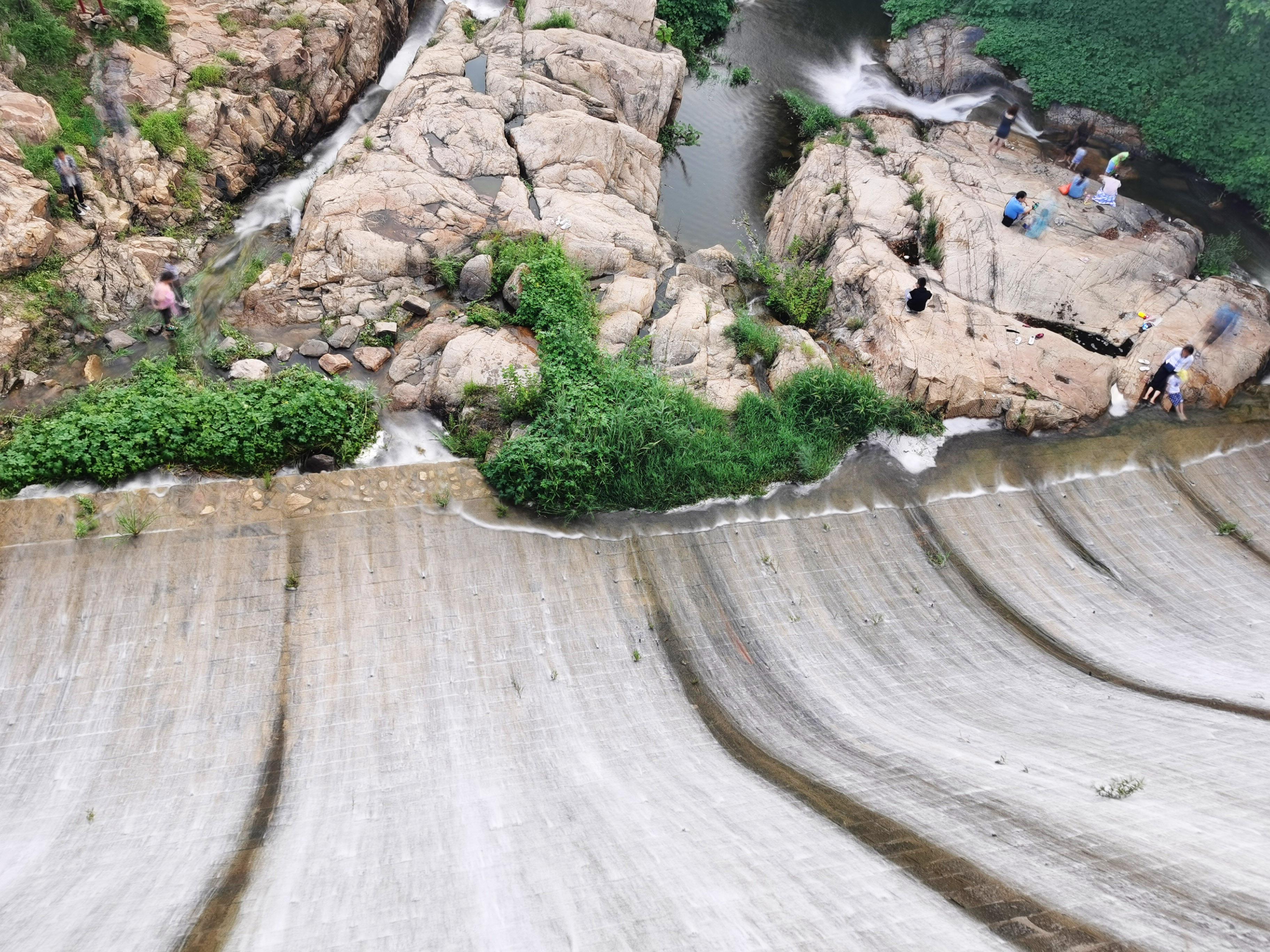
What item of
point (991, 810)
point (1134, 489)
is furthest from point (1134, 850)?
point (1134, 489)

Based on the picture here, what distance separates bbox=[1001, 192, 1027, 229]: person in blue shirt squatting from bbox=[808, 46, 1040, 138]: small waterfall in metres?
6.08

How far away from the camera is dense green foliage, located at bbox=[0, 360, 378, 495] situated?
377 inches

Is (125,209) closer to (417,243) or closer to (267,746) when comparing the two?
(417,243)

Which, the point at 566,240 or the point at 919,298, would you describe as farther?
the point at 566,240

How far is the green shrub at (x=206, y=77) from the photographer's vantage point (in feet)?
50.5

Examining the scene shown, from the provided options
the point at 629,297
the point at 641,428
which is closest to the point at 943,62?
the point at 629,297

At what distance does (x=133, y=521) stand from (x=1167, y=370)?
53.6ft

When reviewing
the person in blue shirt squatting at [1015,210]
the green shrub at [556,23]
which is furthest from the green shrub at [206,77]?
the person in blue shirt squatting at [1015,210]

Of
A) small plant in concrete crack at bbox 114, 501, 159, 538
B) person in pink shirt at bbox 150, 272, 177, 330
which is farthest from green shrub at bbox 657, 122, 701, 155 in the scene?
small plant in concrete crack at bbox 114, 501, 159, 538

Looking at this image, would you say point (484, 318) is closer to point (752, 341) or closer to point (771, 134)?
point (752, 341)

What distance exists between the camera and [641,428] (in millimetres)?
10977

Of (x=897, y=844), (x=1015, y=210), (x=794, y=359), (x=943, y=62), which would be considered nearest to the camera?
(x=897, y=844)

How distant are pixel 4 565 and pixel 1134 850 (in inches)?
490

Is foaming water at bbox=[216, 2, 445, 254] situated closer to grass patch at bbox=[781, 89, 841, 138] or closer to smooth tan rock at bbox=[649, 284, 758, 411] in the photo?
smooth tan rock at bbox=[649, 284, 758, 411]
